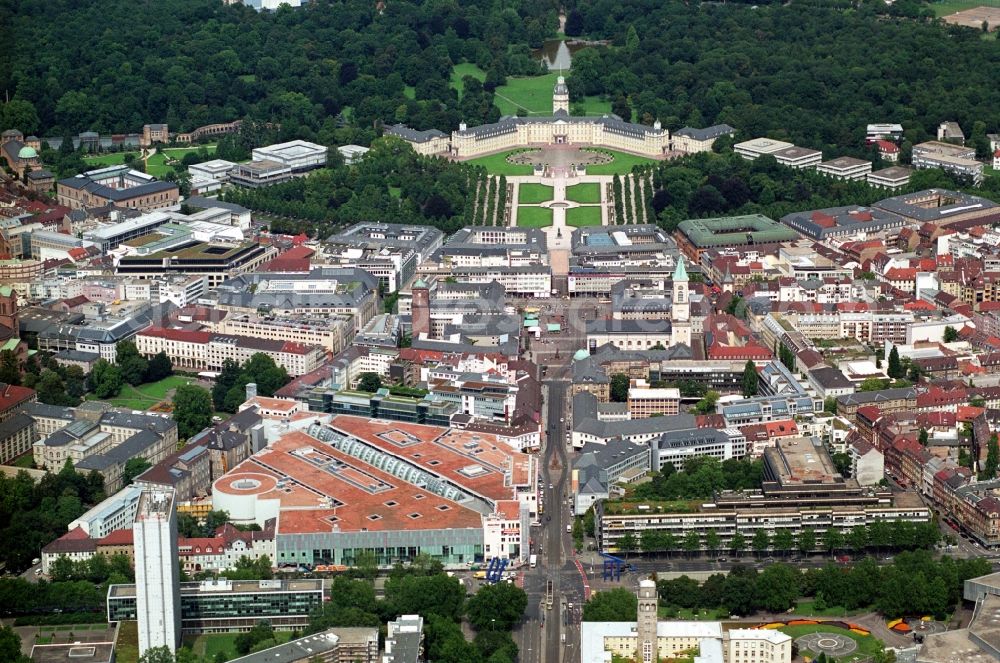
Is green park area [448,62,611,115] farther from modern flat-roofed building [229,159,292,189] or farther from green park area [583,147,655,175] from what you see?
modern flat-roofed building [229,159,292,189]

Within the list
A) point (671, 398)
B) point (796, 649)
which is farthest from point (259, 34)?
point (796, 649)

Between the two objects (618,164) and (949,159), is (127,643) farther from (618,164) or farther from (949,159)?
(949,159)

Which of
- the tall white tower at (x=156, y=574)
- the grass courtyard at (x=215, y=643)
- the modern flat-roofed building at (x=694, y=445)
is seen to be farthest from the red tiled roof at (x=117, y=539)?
the modern flat-roofed building at (x=694, y=445)

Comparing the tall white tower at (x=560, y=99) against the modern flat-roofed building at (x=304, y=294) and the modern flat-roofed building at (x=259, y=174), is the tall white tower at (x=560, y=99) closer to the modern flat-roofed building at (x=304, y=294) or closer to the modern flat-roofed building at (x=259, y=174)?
the modern flat-roofed building at (x=259, y=174)

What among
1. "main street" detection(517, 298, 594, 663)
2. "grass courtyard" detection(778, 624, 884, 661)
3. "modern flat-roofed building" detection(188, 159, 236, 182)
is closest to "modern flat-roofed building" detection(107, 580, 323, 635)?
"main street" detection(517, 298, 594, 663)

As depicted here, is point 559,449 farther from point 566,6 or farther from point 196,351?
point 566,6

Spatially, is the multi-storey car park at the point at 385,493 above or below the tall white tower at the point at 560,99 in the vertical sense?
below
